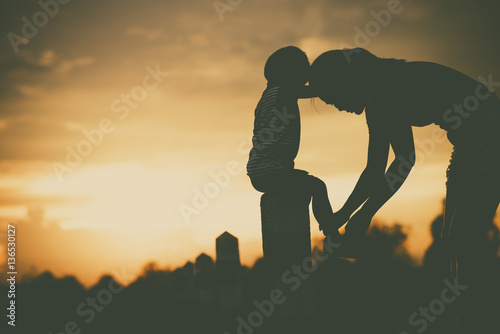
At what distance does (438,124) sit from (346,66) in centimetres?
77

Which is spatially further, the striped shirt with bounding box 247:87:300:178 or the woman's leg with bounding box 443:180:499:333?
the striped shirt with bounding box 247:87:300:178

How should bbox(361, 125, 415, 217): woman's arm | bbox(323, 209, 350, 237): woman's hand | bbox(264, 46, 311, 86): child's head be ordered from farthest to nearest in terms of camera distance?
bbox(264, 46, 311, 86): child's head < bbox(323, 209, 350, 237): woman's hand < bbox(361, 125, 415, 217): woman's arm

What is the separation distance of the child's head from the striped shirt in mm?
185

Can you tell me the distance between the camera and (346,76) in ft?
8.66

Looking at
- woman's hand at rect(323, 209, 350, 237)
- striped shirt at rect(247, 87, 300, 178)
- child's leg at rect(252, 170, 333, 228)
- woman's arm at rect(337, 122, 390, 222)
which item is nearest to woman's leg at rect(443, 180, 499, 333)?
woman's arm at rect(337, 122, 390, 222)

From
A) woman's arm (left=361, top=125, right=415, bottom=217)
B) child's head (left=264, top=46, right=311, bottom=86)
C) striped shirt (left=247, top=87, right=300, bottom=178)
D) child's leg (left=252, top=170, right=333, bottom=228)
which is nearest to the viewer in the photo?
woman's arm (left=361, top=125, right=415, bottom=217)

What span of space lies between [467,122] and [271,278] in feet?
5.73

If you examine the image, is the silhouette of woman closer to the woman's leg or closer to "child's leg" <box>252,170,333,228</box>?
the woman's leg

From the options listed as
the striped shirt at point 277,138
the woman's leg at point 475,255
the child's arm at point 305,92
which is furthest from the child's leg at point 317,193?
the woman's leg at point 475,255

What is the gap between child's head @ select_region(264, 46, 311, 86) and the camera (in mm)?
3432

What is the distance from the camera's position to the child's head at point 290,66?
343cm

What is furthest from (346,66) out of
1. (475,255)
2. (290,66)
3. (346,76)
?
(475,255)

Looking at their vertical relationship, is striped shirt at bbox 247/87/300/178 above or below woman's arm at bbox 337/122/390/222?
above

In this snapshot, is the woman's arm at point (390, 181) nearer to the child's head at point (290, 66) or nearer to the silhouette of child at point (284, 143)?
the silhouette of child at point (284, 143)
